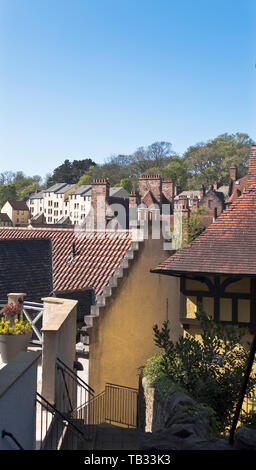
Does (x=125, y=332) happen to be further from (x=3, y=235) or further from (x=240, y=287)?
(x=3, y=235)

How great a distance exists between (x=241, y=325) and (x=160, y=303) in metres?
2.97

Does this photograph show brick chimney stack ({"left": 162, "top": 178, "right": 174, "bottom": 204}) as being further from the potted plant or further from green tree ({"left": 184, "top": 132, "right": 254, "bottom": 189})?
the potted plant

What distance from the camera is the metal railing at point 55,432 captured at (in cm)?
696

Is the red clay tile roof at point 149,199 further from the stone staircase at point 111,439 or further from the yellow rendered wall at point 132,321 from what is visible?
the stone staircase at point 111,439

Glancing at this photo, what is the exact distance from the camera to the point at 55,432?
24.8 feet

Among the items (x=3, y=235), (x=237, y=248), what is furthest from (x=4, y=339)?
(x=3, y=235)

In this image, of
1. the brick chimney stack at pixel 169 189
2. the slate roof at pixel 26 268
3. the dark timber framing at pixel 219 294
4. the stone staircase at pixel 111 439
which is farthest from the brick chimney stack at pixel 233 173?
the stone staircase at pixel 111 439

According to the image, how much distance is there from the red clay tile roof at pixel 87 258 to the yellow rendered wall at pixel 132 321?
2.23 metres

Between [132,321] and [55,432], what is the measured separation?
25.0ft

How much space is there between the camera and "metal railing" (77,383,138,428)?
13.5 meters

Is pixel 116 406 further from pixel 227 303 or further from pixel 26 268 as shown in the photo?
pixel 26 268

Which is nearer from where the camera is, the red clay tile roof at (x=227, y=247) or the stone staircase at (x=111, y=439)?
the stone staircase at (x=111, y=439)
